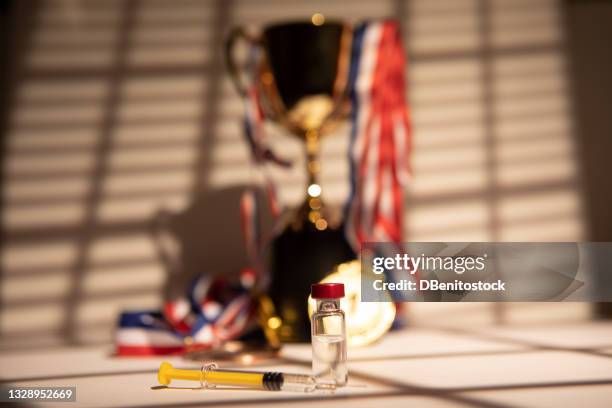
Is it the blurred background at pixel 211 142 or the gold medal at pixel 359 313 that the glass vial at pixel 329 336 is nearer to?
the gold medal at pixel 359 313

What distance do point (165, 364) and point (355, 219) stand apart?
0.61 meters

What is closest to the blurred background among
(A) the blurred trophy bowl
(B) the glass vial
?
(A) the blurred trophy bowl

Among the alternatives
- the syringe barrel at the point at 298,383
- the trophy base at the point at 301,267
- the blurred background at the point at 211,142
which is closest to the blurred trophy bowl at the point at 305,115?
the trophy base at the point at 301,267

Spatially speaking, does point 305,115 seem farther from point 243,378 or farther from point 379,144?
point 243,378

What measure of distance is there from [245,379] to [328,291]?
0.42ft

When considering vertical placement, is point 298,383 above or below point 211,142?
below

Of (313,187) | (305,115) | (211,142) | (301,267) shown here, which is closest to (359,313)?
(301,267)

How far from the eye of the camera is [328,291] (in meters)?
0.74

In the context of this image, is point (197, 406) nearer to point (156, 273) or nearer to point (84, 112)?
point (156, 273)

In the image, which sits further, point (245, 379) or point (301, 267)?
point (301, 267)

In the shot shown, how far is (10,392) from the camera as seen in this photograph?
726mm

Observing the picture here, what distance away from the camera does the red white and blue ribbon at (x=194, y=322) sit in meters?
1.09

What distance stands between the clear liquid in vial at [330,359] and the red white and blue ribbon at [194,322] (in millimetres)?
400

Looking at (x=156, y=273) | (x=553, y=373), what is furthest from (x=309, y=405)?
(x=156, y=273)
